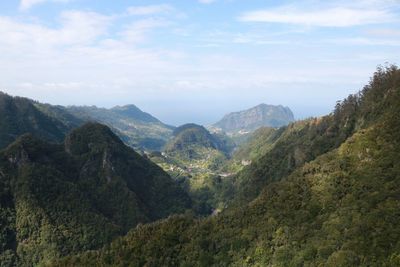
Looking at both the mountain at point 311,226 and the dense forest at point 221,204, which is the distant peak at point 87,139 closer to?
the dense forest at point 221,204

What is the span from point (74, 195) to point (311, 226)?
221ft

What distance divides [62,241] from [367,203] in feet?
220

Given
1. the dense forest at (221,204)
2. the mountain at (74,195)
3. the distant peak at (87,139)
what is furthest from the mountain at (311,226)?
the distant peak at (87,139)

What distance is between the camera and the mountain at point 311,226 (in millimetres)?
60062

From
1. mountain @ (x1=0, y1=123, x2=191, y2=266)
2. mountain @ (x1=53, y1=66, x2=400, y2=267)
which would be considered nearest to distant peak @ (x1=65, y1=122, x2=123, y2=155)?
mountain @ (x1=0, y1=123, x2=191, y2=266)

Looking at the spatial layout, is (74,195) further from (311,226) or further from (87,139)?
(311,226)

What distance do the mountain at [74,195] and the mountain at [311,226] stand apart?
27.8 meters

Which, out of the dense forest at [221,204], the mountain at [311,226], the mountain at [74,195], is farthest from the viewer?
the mountain at [74,195]

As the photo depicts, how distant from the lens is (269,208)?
258 ft

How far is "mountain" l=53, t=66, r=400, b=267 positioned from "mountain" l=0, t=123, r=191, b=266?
2776 cm

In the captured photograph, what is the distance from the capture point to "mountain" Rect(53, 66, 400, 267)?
2365 inches

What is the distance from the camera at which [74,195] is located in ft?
389

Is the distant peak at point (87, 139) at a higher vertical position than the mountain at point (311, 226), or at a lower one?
higher

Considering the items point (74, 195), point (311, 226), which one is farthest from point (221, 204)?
point (311, 226)
